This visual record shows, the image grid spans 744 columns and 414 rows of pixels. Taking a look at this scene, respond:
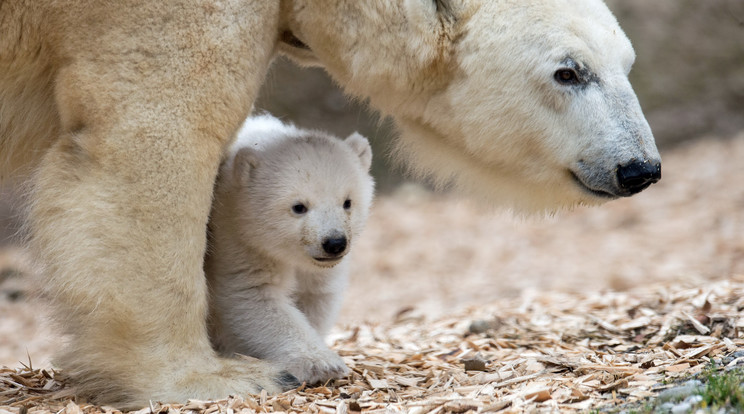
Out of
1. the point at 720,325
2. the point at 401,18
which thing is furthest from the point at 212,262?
the point at 720,325

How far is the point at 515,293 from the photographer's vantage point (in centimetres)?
729

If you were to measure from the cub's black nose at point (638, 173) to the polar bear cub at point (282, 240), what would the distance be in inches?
46.1

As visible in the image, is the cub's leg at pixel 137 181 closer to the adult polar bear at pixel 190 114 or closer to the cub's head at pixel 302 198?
the adult polar bear at pixel 190 114

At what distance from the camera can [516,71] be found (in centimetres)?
371

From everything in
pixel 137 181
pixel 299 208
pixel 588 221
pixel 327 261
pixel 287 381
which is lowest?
pixel 588 221

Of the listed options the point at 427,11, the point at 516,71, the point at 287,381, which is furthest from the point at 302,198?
the point at 516,71

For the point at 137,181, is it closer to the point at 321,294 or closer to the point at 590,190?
the point at 321,294

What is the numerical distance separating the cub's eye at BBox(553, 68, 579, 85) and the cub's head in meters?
1.02

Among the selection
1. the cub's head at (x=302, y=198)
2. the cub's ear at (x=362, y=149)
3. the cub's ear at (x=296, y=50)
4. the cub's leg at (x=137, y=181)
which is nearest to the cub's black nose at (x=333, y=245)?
the cub's head at (x=302, y=198)

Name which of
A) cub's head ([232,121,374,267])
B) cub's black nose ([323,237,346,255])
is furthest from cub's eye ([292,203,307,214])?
cub's black nose ([323,237,346,255])

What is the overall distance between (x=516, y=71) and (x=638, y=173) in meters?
0.65

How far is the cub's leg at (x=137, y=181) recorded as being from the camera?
334 cm

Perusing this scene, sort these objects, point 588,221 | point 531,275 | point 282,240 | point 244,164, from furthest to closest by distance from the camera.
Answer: point 588,221 < point 531,275 < point 244,164 < point 282,240

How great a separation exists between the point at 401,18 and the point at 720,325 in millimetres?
2124
